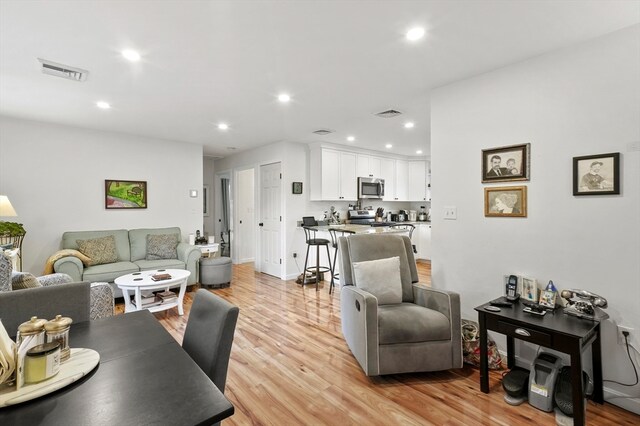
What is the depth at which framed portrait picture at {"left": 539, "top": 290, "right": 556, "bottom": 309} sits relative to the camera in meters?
2.16

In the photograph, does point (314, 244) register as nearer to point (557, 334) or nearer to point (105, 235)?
point (105, 235)

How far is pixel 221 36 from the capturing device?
82.5 inches

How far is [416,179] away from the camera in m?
7.18

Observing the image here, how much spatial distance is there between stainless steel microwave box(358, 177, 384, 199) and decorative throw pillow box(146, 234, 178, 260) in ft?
11.3

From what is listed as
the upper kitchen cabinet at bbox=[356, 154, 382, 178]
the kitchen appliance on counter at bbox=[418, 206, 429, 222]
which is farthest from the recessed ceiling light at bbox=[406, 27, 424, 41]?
the kitchen appliance on counter at bbox=[418, 206, 429, 222]

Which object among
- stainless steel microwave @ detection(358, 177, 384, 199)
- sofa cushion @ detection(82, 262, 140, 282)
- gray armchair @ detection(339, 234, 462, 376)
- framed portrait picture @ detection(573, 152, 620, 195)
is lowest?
A: gray armchair @ detection(339, 234, 462, 376)

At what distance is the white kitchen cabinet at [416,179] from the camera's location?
23.5 feet

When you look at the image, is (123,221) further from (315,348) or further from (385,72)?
(385,72)

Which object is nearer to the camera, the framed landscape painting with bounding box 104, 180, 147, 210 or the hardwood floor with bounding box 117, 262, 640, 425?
the hardwood floor with bounding box 117, 262, 640, 425

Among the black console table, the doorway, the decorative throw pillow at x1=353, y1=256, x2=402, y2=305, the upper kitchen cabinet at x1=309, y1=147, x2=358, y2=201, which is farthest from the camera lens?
the doorway

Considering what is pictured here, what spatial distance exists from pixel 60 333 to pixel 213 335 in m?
0.52

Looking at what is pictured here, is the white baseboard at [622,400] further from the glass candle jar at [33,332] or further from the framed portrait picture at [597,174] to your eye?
the glass candle jar at [33,332]

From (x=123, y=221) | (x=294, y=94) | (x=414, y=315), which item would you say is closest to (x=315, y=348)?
(x=414, y=315)

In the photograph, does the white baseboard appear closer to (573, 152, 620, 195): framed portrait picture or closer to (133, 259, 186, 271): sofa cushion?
(573, 152, 620, 195): framed portrait picture
